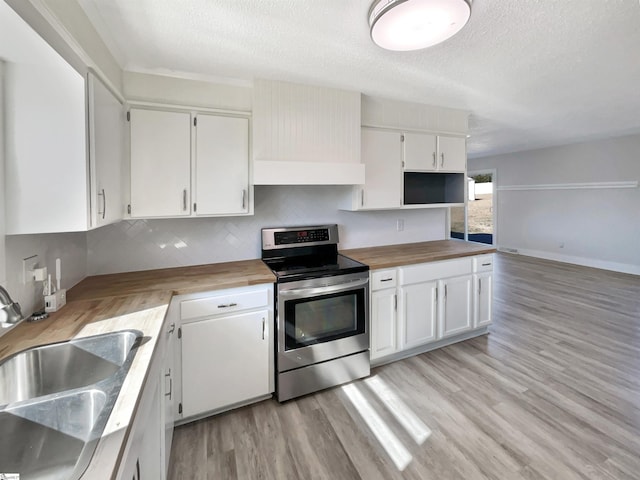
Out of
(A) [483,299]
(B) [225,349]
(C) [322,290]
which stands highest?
(C) [322,290]

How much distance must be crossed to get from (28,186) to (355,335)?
6.95 feet

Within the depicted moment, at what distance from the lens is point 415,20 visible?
144 cm

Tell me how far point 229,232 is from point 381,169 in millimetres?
1463

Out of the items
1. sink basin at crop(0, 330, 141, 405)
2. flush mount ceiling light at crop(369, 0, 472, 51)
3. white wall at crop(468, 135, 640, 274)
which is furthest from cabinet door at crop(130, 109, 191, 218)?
white wall at crop(468, 135, 640, 274)

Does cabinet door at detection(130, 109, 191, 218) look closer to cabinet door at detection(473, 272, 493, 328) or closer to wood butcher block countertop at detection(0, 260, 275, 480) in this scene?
wood butcher block countertop at detection(0, 260, 275, 480)

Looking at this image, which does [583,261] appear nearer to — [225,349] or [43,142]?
[225,349]

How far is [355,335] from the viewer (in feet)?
7.97

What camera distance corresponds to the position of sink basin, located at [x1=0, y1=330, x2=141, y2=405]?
114 centimetres

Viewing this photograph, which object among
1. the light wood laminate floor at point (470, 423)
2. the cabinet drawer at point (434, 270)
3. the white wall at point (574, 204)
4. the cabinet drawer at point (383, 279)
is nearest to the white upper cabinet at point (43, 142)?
the light wood laminate floor at point (470, 423)


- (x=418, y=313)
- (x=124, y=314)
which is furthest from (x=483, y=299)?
(x=124, y=314)

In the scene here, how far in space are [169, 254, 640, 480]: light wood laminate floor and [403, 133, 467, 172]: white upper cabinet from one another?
178cm

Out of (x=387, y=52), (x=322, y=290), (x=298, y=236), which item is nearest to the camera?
(x=387, y=52)

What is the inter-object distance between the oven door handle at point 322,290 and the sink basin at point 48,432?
1277mm

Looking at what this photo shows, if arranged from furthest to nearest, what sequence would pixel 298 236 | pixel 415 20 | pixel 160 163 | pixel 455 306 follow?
pixel 455 306
pixel 298 236
pixel 160 163
pixel 415 20
